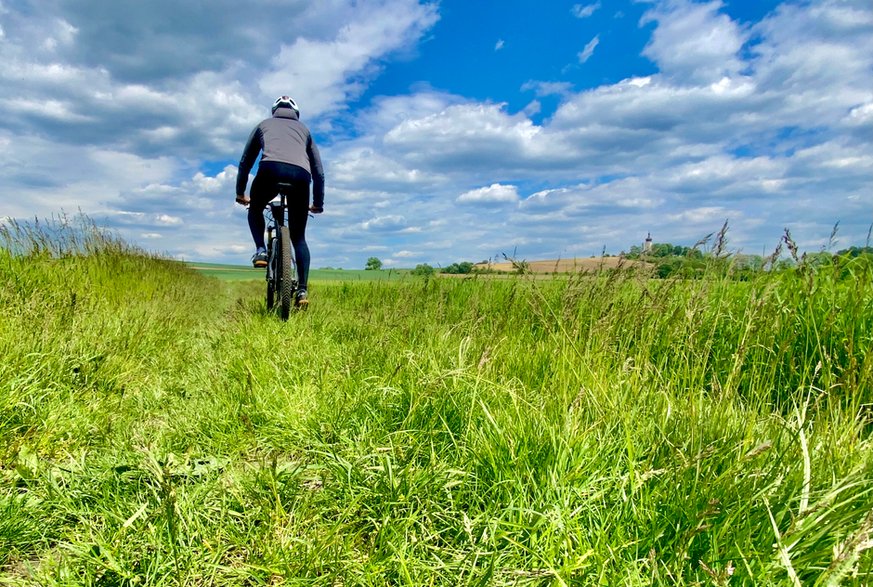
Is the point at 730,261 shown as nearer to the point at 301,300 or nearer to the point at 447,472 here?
the point at 447,472

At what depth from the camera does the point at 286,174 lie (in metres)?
5.25

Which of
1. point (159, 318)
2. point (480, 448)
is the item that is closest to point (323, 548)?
point (480, 448)

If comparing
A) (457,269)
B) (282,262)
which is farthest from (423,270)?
(282,262)

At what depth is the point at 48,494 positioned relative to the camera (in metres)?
1.47

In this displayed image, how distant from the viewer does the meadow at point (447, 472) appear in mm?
1095

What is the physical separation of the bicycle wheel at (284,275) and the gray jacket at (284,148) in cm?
91

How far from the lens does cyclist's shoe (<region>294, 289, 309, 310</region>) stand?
5.47 m

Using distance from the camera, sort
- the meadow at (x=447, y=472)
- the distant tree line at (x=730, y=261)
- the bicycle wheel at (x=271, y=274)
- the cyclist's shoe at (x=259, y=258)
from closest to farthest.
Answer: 1. the meadow at (x=447, y=472)
2. the distant tree line at (x=730, y=261)
3. the bicycle wheel at (x=271, y=274)
4. the cyclist's shoe at (x=259, y=258)

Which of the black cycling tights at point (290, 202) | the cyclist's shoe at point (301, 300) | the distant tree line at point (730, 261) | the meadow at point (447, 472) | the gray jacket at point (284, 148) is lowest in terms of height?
the meadow at point (447, 472)

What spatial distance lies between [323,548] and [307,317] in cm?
384

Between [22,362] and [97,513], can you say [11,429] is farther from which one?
[97,513]

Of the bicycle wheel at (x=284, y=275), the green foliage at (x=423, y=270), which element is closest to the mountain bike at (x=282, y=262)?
the bicycle wheel at (x=284, y=275)

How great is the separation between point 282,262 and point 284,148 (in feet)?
4.71

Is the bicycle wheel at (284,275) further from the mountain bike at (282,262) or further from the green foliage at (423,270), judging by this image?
the green foliage at (423,270)
